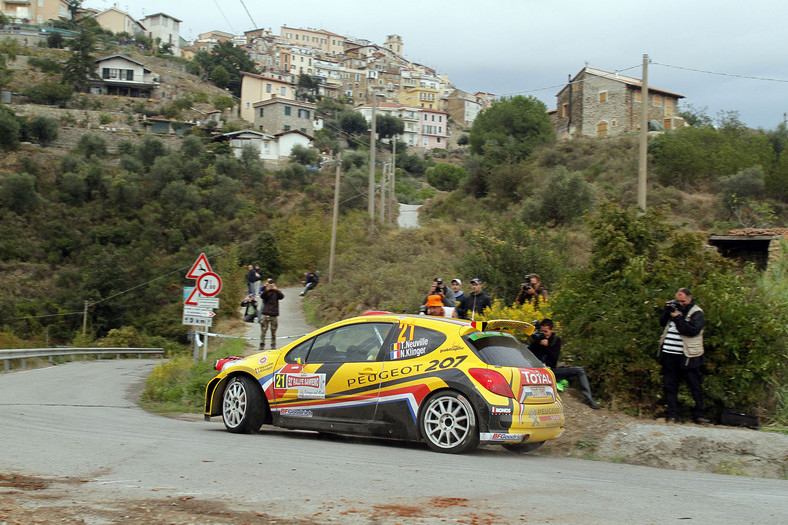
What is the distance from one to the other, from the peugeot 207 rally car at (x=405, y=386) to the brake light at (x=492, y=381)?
0.04ft

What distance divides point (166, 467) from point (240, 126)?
10236 cm

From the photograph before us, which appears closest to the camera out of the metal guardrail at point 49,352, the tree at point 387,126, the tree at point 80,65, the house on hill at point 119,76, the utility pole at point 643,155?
the utility pole at point 643,155

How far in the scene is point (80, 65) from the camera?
107500 mm

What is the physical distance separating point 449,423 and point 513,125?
2862 inches

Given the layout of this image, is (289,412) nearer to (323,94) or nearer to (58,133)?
(58,133)

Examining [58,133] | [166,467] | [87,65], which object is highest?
[87,65]

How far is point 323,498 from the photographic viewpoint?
17.6 feet

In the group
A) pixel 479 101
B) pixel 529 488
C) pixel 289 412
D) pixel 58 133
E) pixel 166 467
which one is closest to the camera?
pixel 529 488

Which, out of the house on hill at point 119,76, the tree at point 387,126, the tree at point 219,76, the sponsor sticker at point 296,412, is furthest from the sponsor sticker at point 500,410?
the tree at point 219,76

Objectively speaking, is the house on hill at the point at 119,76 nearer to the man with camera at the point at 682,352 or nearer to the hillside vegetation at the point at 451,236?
the hillside vegetation at the point at 451,236

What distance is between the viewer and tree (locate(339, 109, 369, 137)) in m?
130

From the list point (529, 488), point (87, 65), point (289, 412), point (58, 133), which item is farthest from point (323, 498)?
point (87, 65)

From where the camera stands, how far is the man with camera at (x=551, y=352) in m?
10.4

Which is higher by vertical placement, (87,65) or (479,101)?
(479,101)
